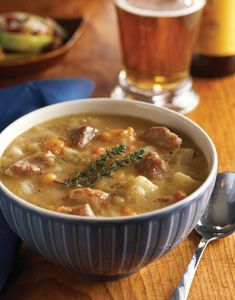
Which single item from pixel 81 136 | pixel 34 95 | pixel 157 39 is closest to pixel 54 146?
pixel 81 136

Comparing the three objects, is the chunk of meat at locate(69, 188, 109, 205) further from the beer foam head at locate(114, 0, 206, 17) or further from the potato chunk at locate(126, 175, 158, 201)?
the beer foam head at locate(114, 0, 206, 17)

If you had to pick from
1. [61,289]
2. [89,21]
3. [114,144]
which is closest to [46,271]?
[61,289]

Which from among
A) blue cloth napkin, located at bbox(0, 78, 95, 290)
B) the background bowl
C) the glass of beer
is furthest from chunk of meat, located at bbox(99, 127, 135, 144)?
the background bowl

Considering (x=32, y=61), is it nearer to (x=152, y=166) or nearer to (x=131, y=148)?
(x=131, y=148)

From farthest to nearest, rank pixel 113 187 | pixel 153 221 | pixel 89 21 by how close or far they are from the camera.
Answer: pixel 89 21, pixel 113 187, pixel 153 221

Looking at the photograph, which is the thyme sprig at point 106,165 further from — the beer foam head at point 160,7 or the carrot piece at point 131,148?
the beer foam head at point 160,7

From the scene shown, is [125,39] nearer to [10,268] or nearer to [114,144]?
[114,144]

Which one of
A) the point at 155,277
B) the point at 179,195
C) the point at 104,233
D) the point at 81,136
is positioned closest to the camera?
the point at 104,233
